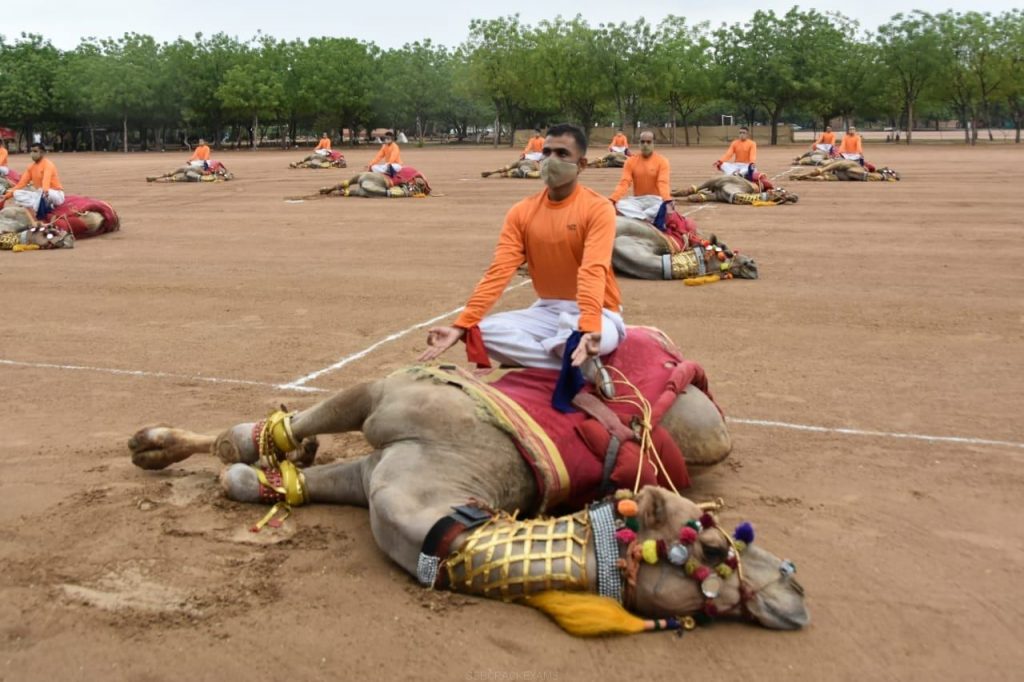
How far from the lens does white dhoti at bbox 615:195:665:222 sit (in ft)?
47.8

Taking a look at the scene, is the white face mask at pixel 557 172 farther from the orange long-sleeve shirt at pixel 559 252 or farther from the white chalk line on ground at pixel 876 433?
the white chalk line on ground at pixel 876 433

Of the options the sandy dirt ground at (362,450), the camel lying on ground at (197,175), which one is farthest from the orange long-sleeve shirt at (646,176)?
the camel lying on ground at (197,175)

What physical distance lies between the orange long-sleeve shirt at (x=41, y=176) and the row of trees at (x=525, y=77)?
49.2m

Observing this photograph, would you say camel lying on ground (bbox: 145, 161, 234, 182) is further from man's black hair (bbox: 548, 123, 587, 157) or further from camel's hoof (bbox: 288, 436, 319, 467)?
man's black hair (bbox: 548, 123, 587, 157)

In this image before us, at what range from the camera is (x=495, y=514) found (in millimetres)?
4531

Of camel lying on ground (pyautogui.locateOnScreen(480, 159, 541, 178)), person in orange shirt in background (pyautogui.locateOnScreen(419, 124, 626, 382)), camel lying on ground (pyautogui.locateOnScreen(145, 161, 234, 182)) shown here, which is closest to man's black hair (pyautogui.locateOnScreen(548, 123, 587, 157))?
person in orange shirt in background (pyautogui.locateOnScreen(419, 124, 626, 382))

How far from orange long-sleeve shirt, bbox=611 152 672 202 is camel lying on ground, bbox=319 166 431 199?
1123cm

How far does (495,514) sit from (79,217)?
16.2 metres

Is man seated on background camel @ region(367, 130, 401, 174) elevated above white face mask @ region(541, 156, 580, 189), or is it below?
above

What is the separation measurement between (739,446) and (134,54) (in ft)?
239

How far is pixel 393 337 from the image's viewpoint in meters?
10.2

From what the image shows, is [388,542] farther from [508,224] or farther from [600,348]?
[508,224]

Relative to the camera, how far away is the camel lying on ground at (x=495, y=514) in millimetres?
4125

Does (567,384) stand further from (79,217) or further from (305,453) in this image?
(79,217)
